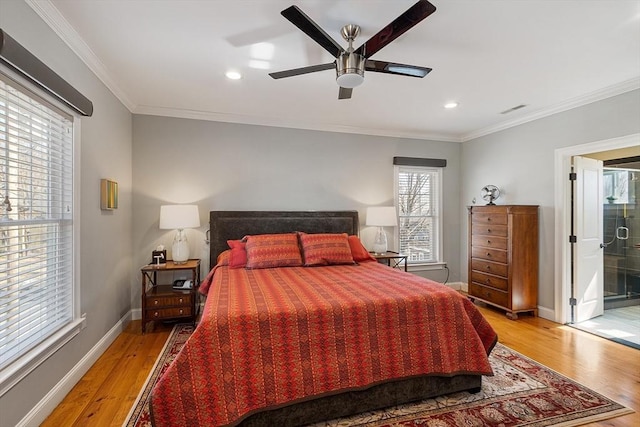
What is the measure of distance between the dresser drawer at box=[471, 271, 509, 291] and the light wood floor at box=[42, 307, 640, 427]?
17.0 inches

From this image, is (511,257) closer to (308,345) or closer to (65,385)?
(308,345)

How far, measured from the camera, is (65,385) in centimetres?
225

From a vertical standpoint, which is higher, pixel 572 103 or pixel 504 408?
pixel 572 103

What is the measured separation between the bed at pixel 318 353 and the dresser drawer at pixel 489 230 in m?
1.98

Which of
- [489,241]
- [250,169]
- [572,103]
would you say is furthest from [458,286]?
[250,169]

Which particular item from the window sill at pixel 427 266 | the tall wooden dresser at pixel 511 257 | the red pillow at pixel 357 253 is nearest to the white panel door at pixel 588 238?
the tall wooden dresser at pixel 511 257

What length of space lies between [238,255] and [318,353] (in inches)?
75.7

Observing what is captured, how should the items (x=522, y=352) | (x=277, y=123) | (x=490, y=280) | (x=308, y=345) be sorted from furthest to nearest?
1. (x=277, y=123)
2. (x=490, y=280)
3. (x=522, y=352)
4. (x=308, y=345)

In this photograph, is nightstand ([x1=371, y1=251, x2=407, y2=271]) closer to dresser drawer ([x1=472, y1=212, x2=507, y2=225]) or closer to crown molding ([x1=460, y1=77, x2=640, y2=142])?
dresser drawer ([x1=472, y1=212, x2=507, y2=225])

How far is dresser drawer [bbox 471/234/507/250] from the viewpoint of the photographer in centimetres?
394

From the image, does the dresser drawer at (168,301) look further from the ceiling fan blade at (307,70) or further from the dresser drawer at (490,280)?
the dresser drawer at (490,280)


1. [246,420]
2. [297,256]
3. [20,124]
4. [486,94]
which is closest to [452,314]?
[246,420]

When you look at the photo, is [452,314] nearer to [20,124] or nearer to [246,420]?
[246,420]

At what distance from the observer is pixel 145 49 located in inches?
98.5
